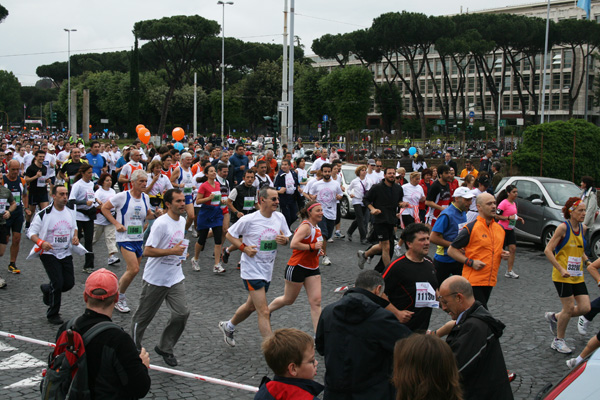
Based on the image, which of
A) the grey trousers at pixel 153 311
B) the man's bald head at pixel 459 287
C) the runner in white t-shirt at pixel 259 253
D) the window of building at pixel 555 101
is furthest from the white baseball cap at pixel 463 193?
the window of building at pixel 555 101

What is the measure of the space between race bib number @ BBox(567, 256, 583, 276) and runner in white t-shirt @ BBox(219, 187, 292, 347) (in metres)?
3.00

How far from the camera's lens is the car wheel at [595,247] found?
1173 cm

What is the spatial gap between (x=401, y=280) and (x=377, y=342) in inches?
52.4

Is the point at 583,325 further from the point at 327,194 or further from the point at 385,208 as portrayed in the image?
the point at 327,194

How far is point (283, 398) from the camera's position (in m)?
3.11

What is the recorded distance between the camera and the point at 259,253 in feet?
22.0

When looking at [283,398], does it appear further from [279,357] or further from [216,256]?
[216,256]

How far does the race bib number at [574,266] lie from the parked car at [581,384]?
358 cm

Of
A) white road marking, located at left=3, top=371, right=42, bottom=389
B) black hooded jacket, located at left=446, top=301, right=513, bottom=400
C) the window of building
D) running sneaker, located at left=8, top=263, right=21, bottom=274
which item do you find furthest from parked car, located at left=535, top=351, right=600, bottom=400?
the window of building

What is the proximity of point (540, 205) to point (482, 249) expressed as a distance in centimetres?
755

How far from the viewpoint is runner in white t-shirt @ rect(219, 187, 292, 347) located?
6582 millimetres

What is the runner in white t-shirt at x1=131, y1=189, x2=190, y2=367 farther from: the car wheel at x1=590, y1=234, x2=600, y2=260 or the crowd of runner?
the car wheel at x1=590, y1=234, x2=600, y2=260

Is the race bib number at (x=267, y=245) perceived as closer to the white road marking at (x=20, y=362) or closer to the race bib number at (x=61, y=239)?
the white road marking at (x=20, y=362)

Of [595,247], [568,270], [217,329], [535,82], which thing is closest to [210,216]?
[217,329]
